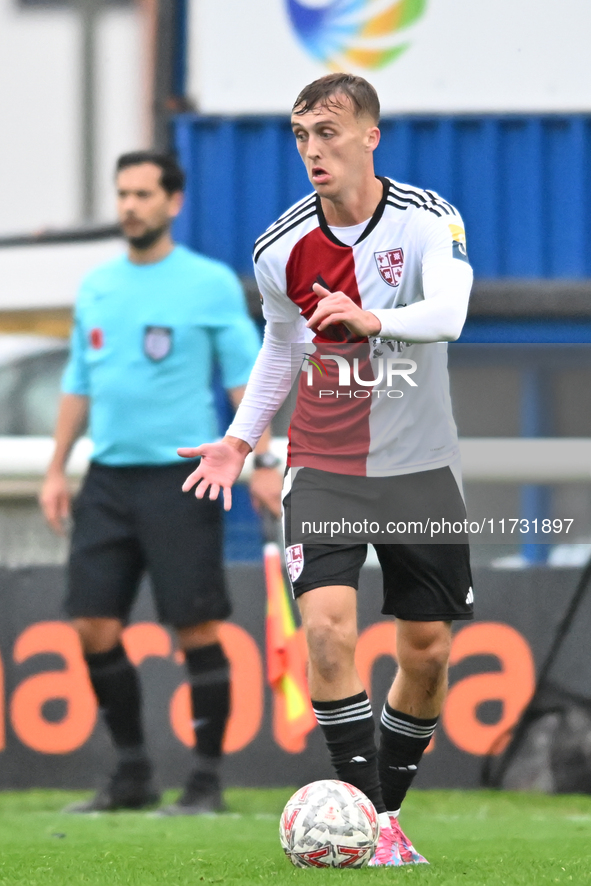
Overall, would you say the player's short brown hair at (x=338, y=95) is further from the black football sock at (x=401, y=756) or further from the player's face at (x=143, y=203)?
the player's face at (x=143, y=203)

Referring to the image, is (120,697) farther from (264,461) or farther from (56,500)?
(264,461)

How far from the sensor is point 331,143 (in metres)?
3.69

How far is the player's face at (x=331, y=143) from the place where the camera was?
3670 millimetres

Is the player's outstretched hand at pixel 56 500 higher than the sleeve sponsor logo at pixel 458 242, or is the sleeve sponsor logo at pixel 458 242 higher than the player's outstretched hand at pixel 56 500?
the sleeve sponsor logo at pixel 458 242

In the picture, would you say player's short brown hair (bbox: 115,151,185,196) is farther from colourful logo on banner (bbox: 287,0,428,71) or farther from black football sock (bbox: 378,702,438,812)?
colourful logo on banner (bbox: 287,0,428,71)

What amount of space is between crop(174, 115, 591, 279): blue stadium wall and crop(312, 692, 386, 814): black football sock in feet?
18.0

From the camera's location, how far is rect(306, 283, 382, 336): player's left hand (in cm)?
333

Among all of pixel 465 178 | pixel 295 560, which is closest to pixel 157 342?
pixel 295 560

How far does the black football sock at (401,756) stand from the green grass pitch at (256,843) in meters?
0.21

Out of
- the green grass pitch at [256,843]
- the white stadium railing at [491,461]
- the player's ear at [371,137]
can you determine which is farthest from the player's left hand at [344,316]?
the white stadium railing at [491,461]

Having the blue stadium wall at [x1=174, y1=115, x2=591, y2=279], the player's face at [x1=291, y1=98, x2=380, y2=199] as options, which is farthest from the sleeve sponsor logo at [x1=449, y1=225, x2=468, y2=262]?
the blue stadium wall at [x1=174, y1=115, x2=591, y2=279]

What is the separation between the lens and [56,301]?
9.11 metres

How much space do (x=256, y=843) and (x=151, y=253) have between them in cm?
234

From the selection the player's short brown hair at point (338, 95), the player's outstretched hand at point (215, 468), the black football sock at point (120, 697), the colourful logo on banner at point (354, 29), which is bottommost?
the black football sock at point (120, 697)
